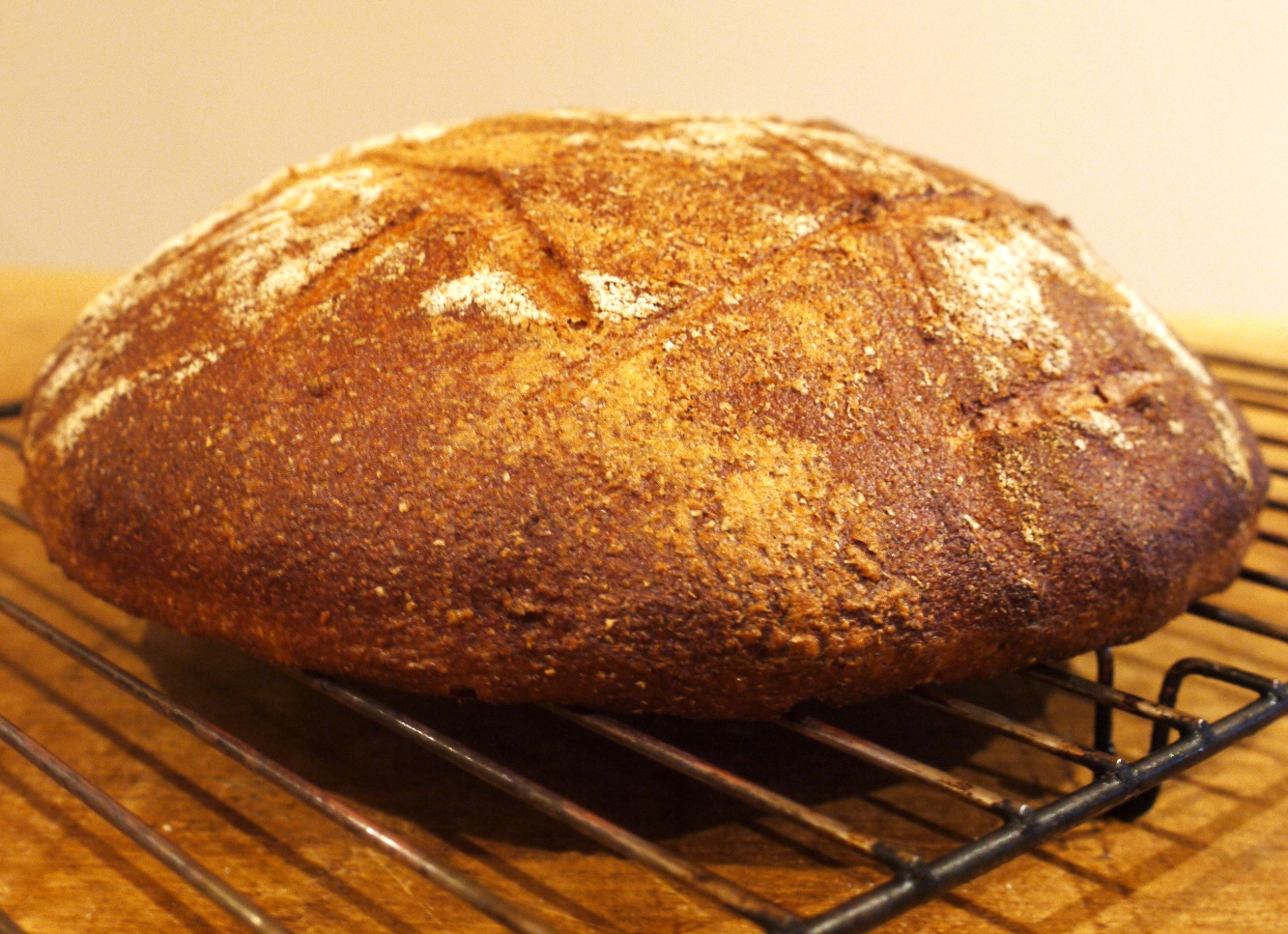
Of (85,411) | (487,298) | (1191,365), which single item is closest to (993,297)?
(1191,365)

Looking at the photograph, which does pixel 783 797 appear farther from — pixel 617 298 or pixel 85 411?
pixel 85 411

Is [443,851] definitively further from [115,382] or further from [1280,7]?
[1280,7]

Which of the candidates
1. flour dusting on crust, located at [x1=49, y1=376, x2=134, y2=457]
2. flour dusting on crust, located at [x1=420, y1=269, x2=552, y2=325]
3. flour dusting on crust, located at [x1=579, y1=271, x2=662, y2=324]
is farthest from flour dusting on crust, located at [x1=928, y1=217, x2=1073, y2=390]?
flour dusting on crust, located at [x1=49, y1=376, x2=134, y2=457]

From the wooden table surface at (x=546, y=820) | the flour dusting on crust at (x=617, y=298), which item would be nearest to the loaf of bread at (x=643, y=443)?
the flour dusting on crust at (x=617, y=298)

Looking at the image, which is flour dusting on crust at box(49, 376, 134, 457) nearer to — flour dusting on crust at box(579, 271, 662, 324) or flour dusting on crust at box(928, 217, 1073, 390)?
flour dusting on crust at box(579, 271, 662, 324)

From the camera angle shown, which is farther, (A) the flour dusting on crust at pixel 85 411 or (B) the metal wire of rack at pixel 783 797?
(A) the flour dusting on crust at pixel 85 411

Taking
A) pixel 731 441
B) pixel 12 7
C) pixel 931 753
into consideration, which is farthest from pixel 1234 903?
pixel 12 7

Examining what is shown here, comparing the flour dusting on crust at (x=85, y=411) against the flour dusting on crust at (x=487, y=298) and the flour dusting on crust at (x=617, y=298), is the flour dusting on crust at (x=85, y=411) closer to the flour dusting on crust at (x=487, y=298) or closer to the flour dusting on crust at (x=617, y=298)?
the flour dusting on crust at (x=487, y=298)
